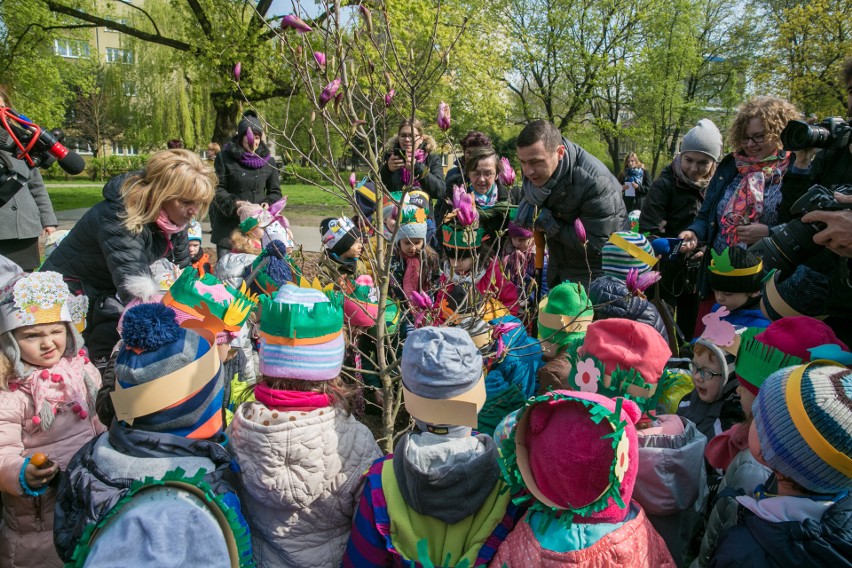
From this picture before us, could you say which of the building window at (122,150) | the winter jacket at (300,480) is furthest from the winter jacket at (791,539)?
the building window at (122,150)

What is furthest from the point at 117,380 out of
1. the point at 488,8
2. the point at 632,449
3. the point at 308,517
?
the point at 488,8

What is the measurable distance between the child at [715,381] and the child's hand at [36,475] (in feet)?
7.10

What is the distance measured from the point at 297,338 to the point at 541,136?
2012 millimetres

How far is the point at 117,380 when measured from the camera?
1.63 m

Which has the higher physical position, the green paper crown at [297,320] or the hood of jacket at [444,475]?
the green paper crown at [297,320]

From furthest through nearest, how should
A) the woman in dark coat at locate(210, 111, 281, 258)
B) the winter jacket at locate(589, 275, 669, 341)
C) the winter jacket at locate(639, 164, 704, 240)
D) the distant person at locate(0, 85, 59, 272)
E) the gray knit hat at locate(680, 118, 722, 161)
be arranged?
the woman in dark coat at locate(210, 111, 281, 258)
the winter jacket at locate(639, 164, 704, 240)
the distant person at locate(0, 85, 59, 272)
the gray knit hat at locate(680, 118, 722, 161)
the winter jacket at locate(589, 275, 669, 341)

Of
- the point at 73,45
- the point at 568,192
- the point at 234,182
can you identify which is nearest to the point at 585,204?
the point at 568,192

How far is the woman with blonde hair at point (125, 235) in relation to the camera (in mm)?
2904

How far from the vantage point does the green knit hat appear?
259cm

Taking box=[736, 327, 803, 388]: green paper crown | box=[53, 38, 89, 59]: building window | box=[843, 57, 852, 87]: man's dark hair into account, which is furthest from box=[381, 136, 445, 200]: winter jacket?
box=[53, 38, 89, 59]: building window

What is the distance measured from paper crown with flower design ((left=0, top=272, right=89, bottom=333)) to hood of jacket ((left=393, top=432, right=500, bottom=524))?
4.98 feet

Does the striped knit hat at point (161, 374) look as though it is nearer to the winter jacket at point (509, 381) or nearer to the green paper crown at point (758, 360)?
the winter jacket at point (509, 381)

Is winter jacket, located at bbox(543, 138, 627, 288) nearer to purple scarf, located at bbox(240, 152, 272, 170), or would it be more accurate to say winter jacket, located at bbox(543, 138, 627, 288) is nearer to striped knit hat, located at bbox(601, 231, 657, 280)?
striped knit hat, located at bbox(601, 231, 657, 280)

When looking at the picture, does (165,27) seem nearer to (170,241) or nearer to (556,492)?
(170,241)
